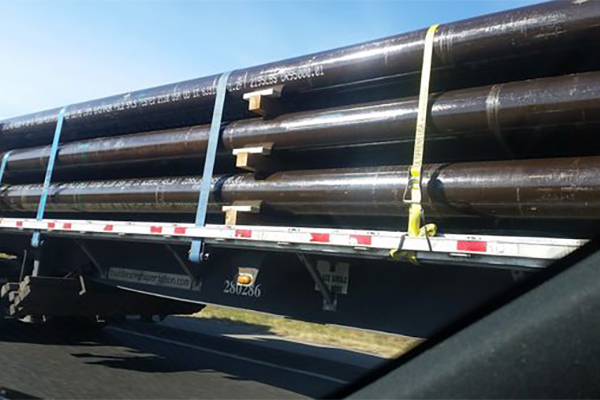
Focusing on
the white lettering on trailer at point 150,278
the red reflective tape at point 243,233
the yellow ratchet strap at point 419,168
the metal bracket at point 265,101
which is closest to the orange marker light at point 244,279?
the red reflective tape at point 243,233

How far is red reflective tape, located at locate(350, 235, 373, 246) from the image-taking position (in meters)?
3.77

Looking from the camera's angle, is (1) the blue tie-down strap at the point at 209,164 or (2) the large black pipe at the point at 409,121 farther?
(1) the blue tie-down strap at the point at 209,164

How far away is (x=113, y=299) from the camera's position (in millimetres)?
7551

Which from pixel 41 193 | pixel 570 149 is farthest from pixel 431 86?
pixel 41 193

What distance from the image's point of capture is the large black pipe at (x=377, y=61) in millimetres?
3430

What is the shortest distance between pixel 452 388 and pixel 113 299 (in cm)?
654

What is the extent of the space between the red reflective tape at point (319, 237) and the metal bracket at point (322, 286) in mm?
358

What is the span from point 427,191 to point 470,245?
0.54m

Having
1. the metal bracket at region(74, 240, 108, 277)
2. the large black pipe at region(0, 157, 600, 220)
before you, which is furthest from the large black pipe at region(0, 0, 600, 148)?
the metal bracket at region(74, 240, 108, 277)

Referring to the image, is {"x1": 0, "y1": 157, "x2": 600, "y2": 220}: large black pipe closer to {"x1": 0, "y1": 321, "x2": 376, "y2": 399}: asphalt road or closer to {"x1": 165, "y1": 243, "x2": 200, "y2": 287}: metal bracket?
{"x1": 165, "y1": 243, "x2": 200, "y2": 287}: metal bracket

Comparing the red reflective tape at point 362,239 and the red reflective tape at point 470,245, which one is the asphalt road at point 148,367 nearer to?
the red reflective tape at point 362,239

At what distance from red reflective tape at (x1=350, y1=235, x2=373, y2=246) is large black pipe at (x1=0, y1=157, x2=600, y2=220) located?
0.31m

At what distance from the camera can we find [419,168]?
367 centimetres

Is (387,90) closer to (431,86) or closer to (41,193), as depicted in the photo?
(431,86)
